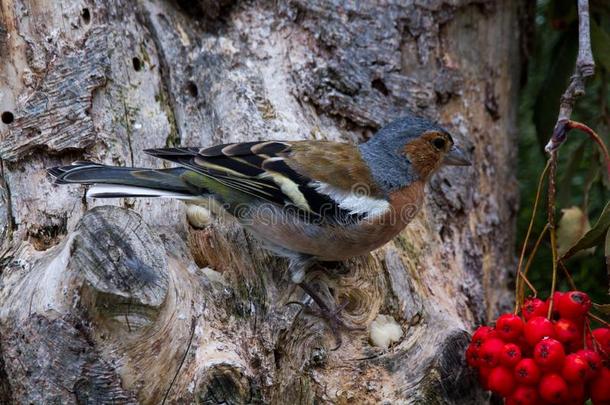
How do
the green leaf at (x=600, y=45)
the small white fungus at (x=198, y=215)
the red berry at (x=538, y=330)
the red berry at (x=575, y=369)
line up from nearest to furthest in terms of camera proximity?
the red berry at (x=575, y=369), the red berry at (x=538, y=330), the small white fungus at (x=198, y=215), the green leaf at (x=600, y=45)

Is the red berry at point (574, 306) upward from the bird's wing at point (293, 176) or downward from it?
downward

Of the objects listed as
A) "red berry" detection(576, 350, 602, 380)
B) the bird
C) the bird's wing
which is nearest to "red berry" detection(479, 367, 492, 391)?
"red berry" detection(576, 350, 602, 380)

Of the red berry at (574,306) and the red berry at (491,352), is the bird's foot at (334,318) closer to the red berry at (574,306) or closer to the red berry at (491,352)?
the red berry at (491,352)

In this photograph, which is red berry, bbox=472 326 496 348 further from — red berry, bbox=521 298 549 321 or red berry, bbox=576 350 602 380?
red berry, bbox=576 350 602 380

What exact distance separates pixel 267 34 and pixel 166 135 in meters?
0.84

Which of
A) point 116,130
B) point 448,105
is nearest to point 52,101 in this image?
point 116,130

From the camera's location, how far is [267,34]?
4070 mm

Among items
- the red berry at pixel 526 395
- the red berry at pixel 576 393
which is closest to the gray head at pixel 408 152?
the red berry at pixel 526 395

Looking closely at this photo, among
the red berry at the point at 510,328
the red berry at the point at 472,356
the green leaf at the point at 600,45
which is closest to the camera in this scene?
the red berry at the point at 510,328

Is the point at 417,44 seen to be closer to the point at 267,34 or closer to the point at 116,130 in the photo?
the point at 267,34

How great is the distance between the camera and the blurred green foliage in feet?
13.5

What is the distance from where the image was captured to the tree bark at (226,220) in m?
2.66

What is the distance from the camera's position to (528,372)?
8.61 ft

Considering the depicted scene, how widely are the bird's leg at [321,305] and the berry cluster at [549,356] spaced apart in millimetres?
563
